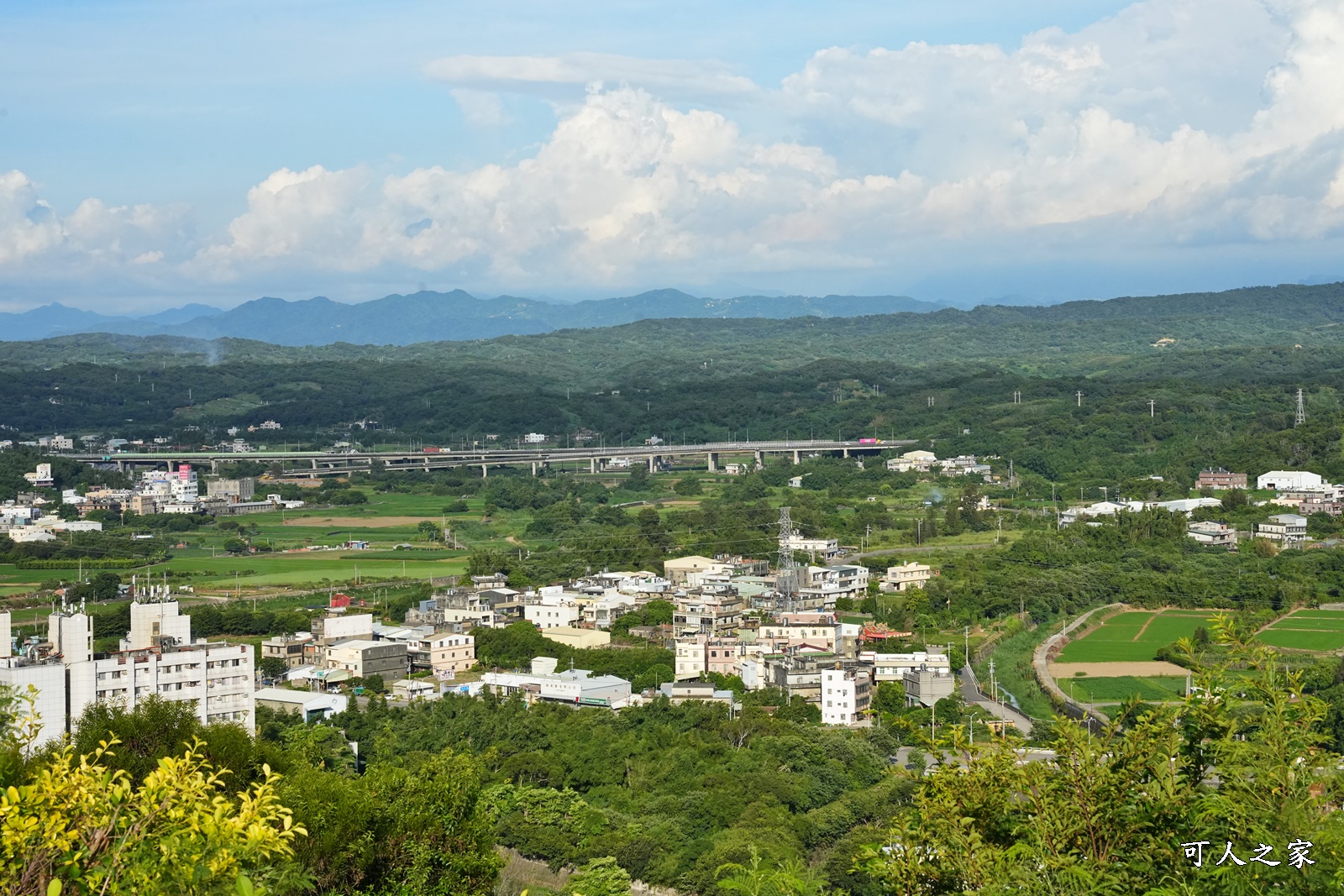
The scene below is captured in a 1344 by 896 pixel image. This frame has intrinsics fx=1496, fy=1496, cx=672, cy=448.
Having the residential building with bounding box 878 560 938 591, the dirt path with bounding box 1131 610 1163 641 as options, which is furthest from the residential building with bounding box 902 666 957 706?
the residential building with bounding box 878 560 938 591

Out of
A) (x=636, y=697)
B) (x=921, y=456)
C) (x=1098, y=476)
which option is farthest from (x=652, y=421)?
(x=636, y=697)

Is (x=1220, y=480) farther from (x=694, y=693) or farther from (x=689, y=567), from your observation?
(x=694, y=693)

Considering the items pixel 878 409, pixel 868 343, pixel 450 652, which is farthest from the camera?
pixel 868 343

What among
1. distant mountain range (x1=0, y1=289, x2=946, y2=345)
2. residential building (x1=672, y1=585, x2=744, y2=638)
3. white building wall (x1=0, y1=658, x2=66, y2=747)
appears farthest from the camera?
distant mountain range (x1=0, y1=289, x2=946, y2=345)

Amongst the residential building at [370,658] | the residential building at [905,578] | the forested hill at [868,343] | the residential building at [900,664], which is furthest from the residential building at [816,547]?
the forested hill at [868,343]

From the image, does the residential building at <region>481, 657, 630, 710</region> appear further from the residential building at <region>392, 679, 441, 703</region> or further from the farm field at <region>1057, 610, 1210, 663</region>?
the farm field at <region>1057, 610, 1210, 663</region>

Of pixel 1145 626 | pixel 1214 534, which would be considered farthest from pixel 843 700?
pixel 1214 534

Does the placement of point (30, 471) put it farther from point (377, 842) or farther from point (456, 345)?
point (456, 345)
